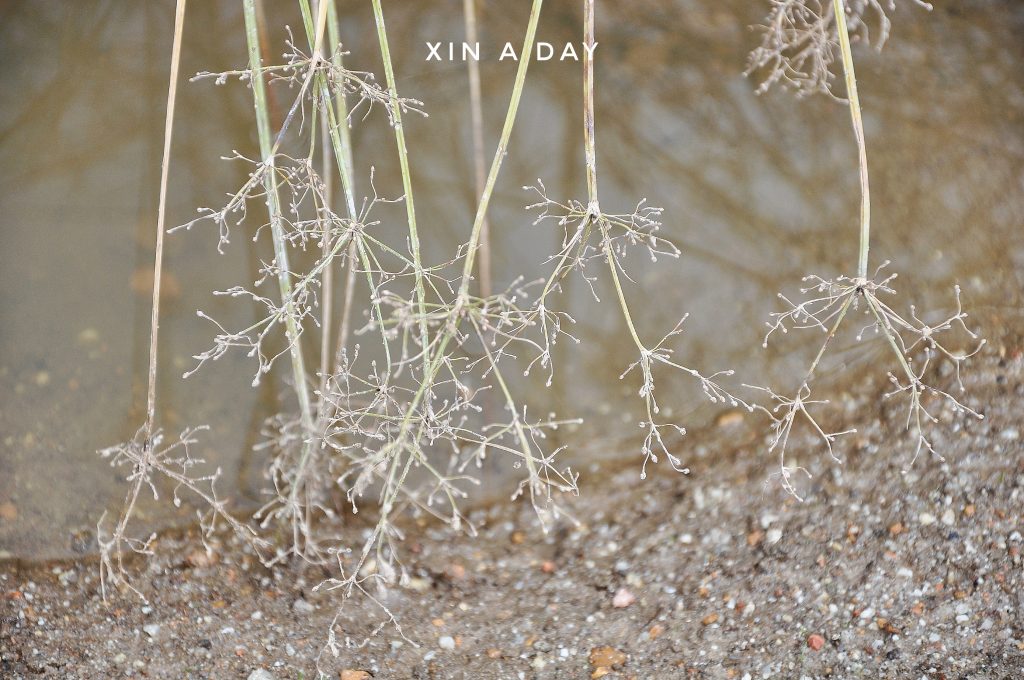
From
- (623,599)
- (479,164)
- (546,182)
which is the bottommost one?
(623,599)

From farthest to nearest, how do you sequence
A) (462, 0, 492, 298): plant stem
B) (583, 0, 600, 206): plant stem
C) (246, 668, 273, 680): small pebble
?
(462, 0, 492, 298): plant stem
(246, 668, 273, 680): small pebble
(583, 0, 600, 206): plant stem

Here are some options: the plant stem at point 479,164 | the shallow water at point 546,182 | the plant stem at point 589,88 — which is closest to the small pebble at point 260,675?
the shallow water at point 546,182

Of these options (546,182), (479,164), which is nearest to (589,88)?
(479,164)

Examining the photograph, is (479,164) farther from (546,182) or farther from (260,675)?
(260,675)

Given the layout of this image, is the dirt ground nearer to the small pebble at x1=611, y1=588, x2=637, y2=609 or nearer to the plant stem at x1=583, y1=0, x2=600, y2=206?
the small pebble at x1=611, y1=588, x2=637, y2=609

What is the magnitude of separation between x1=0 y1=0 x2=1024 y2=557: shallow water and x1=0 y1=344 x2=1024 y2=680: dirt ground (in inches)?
10.6

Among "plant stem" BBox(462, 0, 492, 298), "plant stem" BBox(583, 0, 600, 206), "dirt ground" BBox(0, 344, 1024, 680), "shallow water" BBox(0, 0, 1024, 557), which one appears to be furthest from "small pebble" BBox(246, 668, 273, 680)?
"plant stem" BBox(583, 0, 600, 206)

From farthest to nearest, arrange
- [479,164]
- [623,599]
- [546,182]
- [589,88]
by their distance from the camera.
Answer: [546,182], [479,164], [623,599], [589,88]

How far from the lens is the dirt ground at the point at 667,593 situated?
192 cm

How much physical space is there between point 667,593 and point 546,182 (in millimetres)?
1271

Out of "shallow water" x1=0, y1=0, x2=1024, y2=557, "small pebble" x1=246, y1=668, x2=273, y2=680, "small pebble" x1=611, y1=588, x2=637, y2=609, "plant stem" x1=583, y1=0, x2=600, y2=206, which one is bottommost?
"small pebble" x1=611, y1=588, x2=637, y2=609

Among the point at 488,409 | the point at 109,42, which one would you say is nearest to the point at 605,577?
the point at 488,409

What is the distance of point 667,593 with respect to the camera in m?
2.08

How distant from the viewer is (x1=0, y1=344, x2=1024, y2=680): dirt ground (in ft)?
6.31
